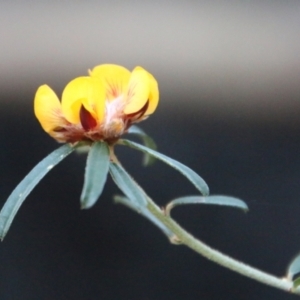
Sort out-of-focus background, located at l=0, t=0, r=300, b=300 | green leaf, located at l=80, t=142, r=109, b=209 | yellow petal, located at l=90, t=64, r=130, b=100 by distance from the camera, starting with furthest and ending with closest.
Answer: out-of-focus background, located at l=0, t=0, r=300, b=300 → yellow petal, located at l=90, t=64, r=130, b=100 → green leaf, located at l=80, t=142, r=109, b=209

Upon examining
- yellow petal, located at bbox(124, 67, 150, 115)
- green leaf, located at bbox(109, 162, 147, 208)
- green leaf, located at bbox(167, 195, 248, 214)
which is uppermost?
yellow petal, located at bbox(124, 67, 150, 115)

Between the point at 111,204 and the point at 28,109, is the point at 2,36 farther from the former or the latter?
the point at 111,204

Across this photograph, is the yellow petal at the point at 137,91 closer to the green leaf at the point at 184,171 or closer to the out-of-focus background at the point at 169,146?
the green leaf at the point at 184,171

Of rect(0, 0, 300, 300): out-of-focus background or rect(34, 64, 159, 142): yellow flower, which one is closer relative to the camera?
rect(34, 64, 159, 142): yellow flower

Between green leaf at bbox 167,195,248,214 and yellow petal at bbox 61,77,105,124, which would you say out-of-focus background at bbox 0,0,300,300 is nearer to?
green leaf at bbox 167,195,248,214

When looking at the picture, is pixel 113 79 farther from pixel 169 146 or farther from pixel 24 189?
pixel 169 146

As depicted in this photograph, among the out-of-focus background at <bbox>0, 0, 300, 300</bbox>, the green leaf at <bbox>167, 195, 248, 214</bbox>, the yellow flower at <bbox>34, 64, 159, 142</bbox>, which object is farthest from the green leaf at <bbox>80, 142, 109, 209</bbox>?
the out-of-focus background at <bbox>0, 0, 300, 300</bbox>

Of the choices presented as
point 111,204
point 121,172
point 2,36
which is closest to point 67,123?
point 121,172
